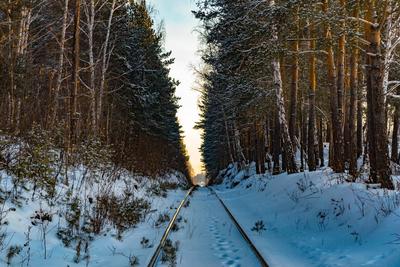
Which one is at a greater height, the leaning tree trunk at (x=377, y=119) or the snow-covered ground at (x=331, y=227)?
the leaning tree trunk at (x=377, y=119)

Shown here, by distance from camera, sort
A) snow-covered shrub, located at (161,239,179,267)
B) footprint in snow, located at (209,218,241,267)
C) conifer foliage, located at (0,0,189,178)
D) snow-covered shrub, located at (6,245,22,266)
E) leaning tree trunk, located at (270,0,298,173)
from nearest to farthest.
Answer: snow-covered shrub, located at (6,245,22,266) → snow-covered shrub, located at (161,239,179,267) → footprint in snow, located at (209,218,241,267) → leaning tree trunk, located at (270,0,298,173) → conifer foliage, located at (0,0,189,178)

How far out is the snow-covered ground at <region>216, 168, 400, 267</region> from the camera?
250 inches

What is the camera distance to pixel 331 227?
27.5 feet

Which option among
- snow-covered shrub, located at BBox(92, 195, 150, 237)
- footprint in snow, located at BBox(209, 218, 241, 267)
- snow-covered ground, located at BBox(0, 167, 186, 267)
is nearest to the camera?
snow-covered ground, located at BBox(0, 167, 186, 267)

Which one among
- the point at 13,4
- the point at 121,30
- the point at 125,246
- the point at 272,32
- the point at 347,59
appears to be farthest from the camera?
the point at 121,30

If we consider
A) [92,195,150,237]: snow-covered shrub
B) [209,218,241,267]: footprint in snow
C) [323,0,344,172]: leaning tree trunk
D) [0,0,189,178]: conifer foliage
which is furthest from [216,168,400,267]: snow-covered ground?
[0,0,189,178]: conifer foliage

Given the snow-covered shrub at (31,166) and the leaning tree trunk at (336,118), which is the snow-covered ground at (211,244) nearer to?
the snow-covered shrub at (31,166)

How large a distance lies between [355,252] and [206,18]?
14433 millimetres

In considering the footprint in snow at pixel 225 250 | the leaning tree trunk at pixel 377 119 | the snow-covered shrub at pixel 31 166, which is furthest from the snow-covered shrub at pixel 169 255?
the leaning tree trunk at pixel 377 119

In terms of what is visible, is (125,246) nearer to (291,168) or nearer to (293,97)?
(291,168)

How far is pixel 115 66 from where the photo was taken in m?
28.1

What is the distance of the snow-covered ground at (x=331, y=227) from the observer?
6340mm

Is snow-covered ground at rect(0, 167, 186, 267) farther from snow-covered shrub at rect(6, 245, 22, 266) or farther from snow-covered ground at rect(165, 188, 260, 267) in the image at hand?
snow-covered ground at rect(165, 188, 260, 267)

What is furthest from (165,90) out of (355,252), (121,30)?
(355,252)
